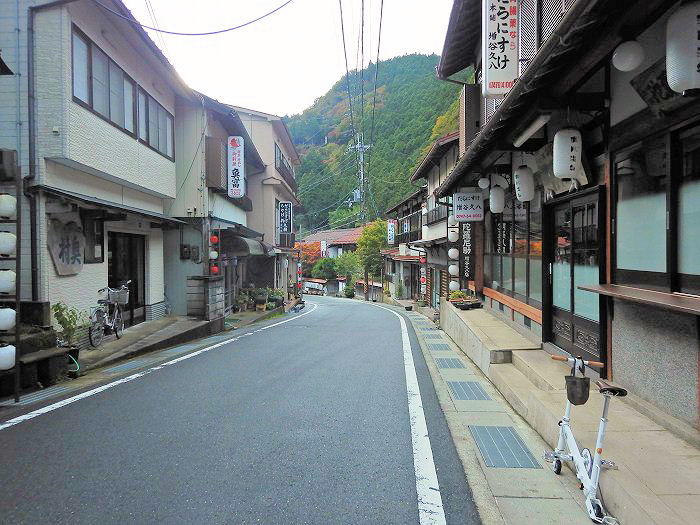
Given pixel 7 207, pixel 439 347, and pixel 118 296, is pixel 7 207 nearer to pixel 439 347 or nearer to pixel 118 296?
pixel 118 296

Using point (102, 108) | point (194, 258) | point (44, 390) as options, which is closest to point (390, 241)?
point (194, 258)

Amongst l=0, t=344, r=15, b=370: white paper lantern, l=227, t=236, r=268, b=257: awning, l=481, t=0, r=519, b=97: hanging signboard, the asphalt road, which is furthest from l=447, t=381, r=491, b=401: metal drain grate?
l=227, t=236, r=268, b=257: awning

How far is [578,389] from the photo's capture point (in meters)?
3.93

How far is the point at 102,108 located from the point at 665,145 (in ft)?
37.5

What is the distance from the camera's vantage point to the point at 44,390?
7.75 meters

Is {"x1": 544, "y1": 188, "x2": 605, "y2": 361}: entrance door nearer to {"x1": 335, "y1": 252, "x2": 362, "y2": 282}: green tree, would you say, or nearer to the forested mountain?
the forested mountain

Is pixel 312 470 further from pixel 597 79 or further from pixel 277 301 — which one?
pixel 277 301

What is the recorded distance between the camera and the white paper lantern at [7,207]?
686cm

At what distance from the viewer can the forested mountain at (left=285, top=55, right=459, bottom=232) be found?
61.6 meters

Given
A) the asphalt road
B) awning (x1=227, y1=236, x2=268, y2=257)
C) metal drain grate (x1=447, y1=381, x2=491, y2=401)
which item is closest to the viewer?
the asphalt road

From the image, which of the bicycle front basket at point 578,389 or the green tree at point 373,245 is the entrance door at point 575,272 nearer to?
the bicycle front basket at point 578,389

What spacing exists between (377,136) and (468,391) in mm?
66060

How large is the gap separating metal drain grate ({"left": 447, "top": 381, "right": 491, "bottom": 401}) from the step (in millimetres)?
740

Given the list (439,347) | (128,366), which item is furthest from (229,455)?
(439,347)
